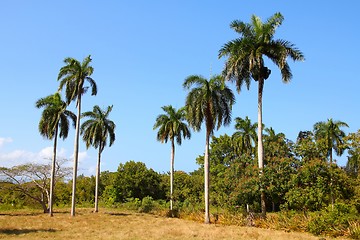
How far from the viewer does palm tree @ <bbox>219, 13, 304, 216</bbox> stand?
25219 millimetres

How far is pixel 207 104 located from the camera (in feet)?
94.9

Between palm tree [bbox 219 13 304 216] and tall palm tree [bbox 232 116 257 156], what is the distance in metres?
26.3

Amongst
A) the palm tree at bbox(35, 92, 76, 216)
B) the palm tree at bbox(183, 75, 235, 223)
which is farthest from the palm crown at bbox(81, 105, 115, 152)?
the palm tree at bbox(183, 75, 235, 223)

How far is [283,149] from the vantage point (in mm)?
27906

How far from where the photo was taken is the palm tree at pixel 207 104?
94.4ft

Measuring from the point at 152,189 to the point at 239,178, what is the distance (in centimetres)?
3093

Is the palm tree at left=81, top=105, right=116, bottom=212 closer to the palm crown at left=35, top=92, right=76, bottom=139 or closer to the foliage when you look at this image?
the palm crown at left=35, top=92, right=76, bottom=139

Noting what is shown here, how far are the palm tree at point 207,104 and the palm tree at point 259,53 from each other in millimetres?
2955

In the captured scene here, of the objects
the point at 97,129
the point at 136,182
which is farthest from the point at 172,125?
the point at 136,182

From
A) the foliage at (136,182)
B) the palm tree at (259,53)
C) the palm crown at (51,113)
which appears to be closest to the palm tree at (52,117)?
the palm crown at (51,113)

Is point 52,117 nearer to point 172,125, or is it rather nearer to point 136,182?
point 172,125

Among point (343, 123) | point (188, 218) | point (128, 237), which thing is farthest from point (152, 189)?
point (128, 237)

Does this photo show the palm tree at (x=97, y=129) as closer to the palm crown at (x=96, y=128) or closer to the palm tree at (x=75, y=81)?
the palm crown at (x=96, y=128)

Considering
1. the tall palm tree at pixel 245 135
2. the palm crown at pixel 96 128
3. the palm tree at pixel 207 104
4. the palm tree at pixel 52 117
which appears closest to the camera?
the palm tree at pixel 207 104
